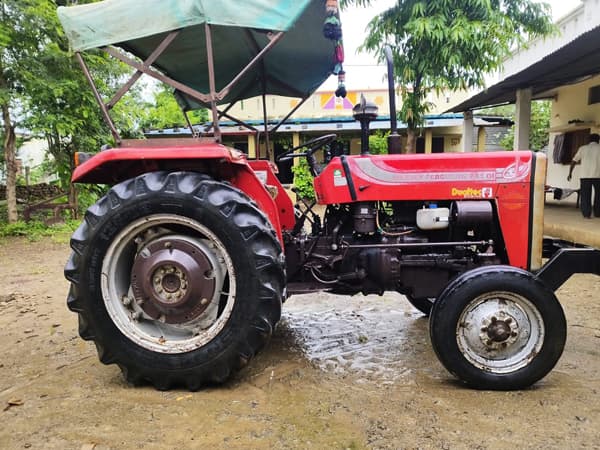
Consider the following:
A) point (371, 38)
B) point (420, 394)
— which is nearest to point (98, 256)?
point (420, 394)

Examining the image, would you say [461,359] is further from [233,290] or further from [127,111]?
[127,111]

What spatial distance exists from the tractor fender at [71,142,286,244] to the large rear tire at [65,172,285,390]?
0.43ft

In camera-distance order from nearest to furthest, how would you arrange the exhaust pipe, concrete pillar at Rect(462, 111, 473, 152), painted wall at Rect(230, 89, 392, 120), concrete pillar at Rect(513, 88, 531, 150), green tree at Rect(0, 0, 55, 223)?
the exhaust pipe < green tree at Rect(0, 0, 55, 223) < concrete pillar at Rect(513, 88, 531, 150) < concrete pillar at Rect(462, 111, 473, 152) < painted wall at Rect(230, 89, 392, 120)

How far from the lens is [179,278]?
260cm

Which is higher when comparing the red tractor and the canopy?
the canopy

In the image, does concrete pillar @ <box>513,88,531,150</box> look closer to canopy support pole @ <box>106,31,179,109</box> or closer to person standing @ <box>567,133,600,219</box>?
person standing @ <box>567,133,600,219</box>

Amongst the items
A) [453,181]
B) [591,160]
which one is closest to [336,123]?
[591,160]

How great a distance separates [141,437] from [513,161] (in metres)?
2.62

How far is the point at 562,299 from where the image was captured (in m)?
4.47

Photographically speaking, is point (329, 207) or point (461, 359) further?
point (329, 207)

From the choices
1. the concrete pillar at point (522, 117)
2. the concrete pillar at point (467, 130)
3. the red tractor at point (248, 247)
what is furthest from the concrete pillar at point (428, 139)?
the red tractor at point (248, 247)

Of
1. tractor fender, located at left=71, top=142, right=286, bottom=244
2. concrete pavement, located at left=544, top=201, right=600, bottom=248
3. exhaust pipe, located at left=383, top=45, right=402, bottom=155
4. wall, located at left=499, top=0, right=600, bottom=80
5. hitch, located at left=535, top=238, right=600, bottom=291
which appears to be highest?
wall, located at left=499, top=0, right=600, bottom=80

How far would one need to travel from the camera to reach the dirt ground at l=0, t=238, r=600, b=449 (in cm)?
202

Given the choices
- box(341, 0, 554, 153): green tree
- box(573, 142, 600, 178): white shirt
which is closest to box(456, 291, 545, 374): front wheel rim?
box(341, 0, 554, 153): green tree
